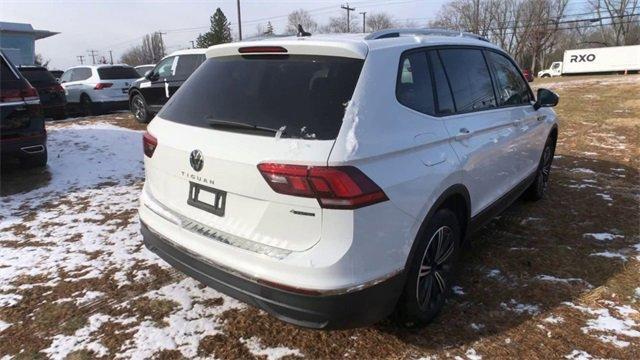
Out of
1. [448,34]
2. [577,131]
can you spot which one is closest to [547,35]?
[577,131]

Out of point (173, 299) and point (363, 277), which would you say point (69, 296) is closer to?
point (173, 299)

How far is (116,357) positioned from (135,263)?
1279mm

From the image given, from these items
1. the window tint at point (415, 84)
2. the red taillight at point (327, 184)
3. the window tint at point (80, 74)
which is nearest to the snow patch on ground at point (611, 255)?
the window tint at point (415, 84)

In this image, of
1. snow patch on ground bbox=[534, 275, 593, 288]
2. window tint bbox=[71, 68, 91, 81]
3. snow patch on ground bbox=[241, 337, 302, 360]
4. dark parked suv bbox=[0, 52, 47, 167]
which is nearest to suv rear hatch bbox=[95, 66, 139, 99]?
window tint bbox=[71, 68, 91, 81]

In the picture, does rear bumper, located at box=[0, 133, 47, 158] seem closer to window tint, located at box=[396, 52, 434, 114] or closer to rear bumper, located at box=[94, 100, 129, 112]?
window tint, located at box=[396, 52, 434, 114]

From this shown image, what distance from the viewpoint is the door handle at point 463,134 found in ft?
10.3

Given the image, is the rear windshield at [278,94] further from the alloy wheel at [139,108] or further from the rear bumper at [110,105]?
the rear bumper at [110,105]

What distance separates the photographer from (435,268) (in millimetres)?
3072

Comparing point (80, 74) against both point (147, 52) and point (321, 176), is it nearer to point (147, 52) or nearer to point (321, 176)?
point (321, 176)

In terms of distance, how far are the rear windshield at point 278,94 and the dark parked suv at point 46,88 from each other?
11454 mm

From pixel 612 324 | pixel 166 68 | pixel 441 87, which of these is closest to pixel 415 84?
pixel 441 87

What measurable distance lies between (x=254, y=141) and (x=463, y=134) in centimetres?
145

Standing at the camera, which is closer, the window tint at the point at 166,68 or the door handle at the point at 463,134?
the door handle at the point at 463,134

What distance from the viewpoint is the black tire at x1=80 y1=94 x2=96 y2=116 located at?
47.0 ft
